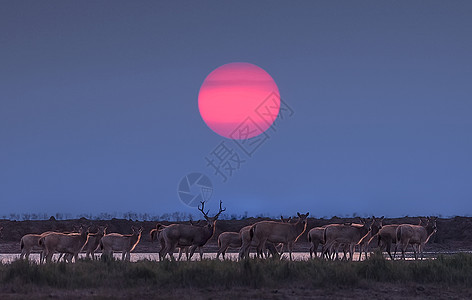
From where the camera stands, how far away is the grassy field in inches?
730

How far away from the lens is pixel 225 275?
749 inches

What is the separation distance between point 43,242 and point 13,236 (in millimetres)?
42236

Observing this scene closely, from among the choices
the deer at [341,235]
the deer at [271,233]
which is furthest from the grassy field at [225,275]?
the deer at [341,235]

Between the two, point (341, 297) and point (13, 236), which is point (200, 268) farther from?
point (13, 236)

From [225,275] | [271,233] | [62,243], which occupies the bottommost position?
[225,275]

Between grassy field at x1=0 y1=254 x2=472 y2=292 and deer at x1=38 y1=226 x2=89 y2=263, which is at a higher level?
deer at x1=38 y1=226 x2=89 y2=263

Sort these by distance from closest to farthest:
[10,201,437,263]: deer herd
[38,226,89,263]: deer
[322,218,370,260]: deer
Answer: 1. [38,226,89,263]: deer
2. [10,201,437,263]: deer herd
3. [322,218,370,260]: deer

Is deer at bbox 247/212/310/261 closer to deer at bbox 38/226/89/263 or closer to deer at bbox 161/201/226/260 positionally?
deer at bbox 161/201/226/260

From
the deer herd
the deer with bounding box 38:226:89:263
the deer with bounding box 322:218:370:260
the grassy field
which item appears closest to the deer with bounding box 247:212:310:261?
the deer herd

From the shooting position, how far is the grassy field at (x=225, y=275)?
18.5 metres

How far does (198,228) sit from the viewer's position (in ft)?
99.2

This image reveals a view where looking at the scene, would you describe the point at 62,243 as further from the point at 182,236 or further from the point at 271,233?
the point at 271,233

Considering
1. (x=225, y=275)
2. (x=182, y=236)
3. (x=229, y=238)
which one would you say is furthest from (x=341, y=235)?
(x=225, y=275)

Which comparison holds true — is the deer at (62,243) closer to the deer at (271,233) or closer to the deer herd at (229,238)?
the deer herd at (229,238)
